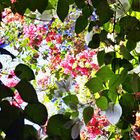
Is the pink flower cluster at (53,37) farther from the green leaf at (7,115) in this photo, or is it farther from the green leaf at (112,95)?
the green leaf at (7,115)

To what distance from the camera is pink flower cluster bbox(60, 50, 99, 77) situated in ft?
10.7

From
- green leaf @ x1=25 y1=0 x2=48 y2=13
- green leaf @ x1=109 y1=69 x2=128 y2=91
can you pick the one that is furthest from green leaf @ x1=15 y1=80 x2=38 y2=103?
green leaf @ x1=109 y1=69 x2=128 y2=91

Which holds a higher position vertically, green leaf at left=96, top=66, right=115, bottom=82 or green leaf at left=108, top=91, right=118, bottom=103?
green leaf at left=96, top=66, right=115, bottom=82

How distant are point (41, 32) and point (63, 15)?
3.42 m

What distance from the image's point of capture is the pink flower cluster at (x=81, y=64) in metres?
3.27

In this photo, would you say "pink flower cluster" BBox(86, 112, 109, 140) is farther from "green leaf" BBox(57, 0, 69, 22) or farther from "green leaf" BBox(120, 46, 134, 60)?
"green leaf" BBox(57, 0, 69, 22)

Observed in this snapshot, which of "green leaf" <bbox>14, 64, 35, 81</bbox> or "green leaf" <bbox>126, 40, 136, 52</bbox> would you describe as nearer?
"green leaf" <bbox>14, 64, 35, 81</bbox>

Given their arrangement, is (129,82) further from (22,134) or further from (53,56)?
(53,56)

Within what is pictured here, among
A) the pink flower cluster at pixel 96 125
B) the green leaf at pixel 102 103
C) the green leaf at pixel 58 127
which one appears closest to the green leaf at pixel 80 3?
the green leaf at pixel 102 103

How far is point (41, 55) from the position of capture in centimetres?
421

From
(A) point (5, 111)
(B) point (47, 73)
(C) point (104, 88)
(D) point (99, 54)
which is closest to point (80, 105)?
(C) point (104, 88)

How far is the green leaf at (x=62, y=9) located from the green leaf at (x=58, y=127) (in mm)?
203

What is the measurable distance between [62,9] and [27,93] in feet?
0.78

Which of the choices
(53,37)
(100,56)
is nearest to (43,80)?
(53,37)
